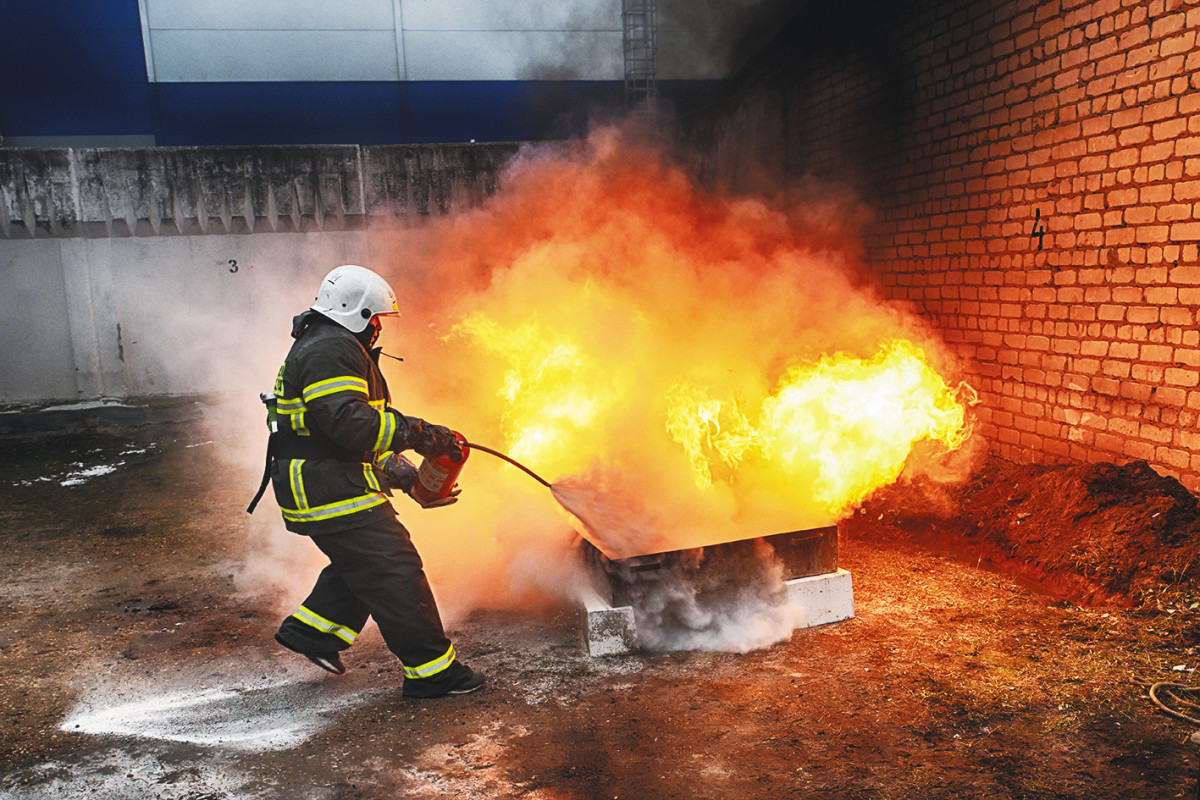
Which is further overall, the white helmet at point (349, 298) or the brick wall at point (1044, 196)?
the brick wall at point (1044, 196)

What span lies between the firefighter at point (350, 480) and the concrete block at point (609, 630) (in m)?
0.63

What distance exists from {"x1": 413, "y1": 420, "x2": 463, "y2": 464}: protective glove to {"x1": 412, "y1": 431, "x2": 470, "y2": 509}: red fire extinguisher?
25mm

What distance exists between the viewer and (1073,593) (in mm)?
4863

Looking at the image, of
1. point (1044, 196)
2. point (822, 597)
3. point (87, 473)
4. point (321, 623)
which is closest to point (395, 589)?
point (321, 623)

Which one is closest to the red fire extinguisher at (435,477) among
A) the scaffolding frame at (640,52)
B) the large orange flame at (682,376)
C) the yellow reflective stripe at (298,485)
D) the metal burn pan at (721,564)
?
the yellow reflective stripe at (298,485)

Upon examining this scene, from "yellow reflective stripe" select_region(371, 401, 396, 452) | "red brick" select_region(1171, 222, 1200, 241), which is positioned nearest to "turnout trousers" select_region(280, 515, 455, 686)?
"yellow reflective stripe" select_region(371, 401, 396, 452)

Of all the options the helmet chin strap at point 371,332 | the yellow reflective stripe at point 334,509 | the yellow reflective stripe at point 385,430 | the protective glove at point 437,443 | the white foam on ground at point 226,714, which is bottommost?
the white foam on ground at point 226,714

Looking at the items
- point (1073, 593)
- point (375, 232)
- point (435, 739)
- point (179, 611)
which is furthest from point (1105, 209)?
point (375, 232)

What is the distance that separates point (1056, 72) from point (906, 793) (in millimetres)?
5357

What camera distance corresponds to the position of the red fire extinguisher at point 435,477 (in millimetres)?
4188

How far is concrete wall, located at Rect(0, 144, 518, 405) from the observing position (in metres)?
10.8

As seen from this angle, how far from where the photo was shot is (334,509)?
3826 millimetres

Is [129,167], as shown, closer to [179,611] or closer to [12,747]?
[179,611]

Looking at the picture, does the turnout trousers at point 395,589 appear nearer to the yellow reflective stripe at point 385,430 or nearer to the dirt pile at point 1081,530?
the yellow reflective stripe at point 385,430
